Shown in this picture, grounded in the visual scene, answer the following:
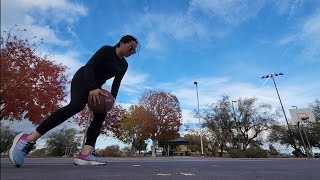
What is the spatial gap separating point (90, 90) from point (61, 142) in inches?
1112

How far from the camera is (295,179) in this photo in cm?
281

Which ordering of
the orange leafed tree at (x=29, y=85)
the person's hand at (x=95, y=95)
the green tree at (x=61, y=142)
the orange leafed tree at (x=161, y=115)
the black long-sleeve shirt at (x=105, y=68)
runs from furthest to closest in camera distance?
the orange leafed tree at (x=161, y=115)
the green tree at (x=61, y=142)
the orange leafed tree at (x=29, y=85)
the black long-sleeve shirt at (x=105, y=68)
the person's hand at (x=95, y=95)

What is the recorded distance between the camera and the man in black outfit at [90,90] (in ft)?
12.0

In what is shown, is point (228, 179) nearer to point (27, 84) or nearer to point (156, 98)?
point (27, 84)

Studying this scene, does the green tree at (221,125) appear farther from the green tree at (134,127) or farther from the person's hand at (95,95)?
the person's hand at (95,95)

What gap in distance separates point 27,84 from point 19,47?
3053 mm

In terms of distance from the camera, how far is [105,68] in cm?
402

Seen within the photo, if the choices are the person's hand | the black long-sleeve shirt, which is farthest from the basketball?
the black long-sleeve shirt

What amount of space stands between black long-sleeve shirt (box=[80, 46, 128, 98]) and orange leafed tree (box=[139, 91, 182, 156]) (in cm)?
3599

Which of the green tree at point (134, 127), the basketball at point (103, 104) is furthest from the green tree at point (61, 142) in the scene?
the basketball at point (103, 104)

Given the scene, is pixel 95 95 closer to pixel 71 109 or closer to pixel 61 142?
pixel 71 109

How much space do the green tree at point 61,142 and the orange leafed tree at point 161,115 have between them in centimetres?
1210

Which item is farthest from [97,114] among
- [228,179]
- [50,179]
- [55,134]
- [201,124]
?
[201,124]

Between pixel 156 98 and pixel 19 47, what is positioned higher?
pixel 156 98
